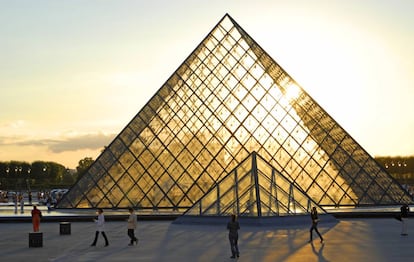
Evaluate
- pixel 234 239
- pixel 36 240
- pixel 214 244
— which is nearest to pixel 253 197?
pixel 214 244

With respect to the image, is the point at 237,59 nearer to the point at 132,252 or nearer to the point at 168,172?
the point at 168,172

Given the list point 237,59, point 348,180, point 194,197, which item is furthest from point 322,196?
point 237,59

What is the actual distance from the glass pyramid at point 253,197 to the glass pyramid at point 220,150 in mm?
7183

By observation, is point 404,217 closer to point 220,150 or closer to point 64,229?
point 64,229

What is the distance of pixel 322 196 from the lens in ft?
117

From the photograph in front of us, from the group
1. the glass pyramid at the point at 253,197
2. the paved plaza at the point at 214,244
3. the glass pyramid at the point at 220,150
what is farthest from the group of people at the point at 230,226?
the glass pyramid at the point at 220,150

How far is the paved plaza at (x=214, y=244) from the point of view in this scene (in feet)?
51.4

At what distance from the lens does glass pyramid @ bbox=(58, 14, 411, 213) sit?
35469 millimetres

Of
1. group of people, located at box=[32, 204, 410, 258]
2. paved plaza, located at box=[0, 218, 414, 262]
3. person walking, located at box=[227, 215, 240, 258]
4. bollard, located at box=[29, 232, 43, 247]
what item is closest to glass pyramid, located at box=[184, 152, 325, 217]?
paved plaza, located at box=[0, 218, 414, 262]

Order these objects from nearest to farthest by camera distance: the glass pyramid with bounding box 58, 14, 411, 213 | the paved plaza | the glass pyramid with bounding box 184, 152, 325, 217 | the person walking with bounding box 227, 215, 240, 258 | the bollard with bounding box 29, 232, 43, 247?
1. the person walking with bounding box 227, 215, 240, 258
2. the paved plaza
3. the bollard with bounding box 29, 232, 43, 247
4. the glass pyramid with bounding box 184, 152, 325, 217
5. the glass pyramid with bounding box 58, 14, 411, 213

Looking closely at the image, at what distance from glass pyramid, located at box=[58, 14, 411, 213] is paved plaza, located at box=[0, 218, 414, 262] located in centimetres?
944

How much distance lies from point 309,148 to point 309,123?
4.60ft

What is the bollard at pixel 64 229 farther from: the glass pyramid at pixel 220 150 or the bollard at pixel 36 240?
the glass pyramid at pixel 220 150

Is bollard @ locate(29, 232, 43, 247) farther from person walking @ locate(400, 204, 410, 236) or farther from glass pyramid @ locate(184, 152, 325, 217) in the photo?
person walking @ locate(400, 204, 410, 236)
